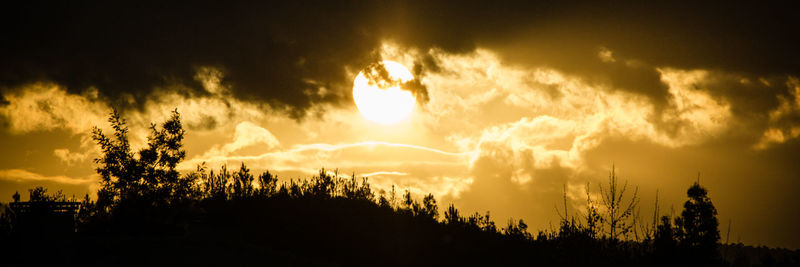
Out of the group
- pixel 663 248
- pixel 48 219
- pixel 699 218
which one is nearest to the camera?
pixel 48 219

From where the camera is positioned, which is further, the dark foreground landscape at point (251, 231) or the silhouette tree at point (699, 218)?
the silhouette tree at point (699, 218)

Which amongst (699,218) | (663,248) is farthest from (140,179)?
(699,218)

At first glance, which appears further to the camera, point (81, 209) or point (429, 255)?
point (429, 255)

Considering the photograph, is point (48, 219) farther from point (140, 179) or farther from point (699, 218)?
point (699, 218)

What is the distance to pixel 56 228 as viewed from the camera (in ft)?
63.7

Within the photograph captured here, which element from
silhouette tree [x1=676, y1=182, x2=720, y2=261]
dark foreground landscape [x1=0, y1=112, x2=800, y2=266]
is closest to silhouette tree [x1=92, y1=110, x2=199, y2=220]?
dark foreground landscape [x1=0, y1=112, x2=800, y2=266]

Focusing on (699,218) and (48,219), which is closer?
(48,219)

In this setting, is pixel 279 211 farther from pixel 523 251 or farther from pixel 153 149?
pixel 523 251

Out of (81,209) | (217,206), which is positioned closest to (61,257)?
(81,209)

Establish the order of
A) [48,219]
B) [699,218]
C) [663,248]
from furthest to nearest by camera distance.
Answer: [699,218]
[663,248]
[48,219]

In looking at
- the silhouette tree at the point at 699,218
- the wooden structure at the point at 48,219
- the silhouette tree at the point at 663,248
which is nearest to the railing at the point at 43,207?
Answer: the wooden structure at the point at 48,219

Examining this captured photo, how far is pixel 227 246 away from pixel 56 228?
6402 mm

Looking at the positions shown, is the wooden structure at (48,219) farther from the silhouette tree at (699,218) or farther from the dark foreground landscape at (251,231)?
the silhouette tree at (699,218)

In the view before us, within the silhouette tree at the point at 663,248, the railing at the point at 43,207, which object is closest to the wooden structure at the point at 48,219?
the railing at the point at 43,207
